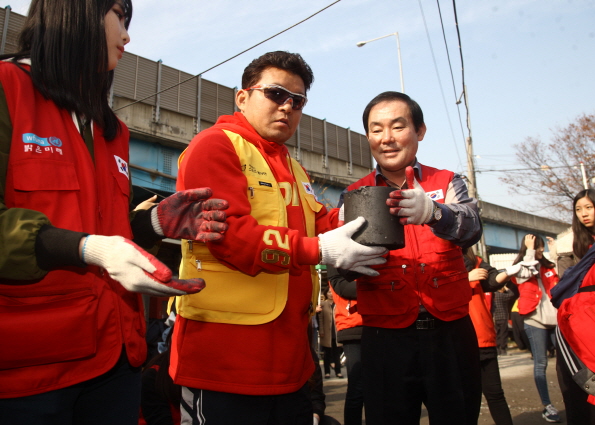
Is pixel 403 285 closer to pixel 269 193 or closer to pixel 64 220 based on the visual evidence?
pixel 269 193

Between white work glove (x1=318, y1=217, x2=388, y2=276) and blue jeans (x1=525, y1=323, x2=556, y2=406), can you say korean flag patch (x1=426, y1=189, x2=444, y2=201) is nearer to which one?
white work glove (x1=318, y1=217, x2=388, y2=276)

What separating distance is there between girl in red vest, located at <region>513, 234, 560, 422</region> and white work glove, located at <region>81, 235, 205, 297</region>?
5.26 metres

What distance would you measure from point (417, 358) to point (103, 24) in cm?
205

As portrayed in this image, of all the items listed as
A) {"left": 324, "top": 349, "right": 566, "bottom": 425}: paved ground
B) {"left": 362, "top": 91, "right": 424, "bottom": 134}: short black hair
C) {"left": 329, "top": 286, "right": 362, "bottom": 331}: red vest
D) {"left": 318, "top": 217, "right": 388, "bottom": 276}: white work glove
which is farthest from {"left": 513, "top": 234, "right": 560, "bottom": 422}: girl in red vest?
{"left": 318, "top": 217, "right": 388, "bottom": 276}: white work glove

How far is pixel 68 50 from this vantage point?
1712mm

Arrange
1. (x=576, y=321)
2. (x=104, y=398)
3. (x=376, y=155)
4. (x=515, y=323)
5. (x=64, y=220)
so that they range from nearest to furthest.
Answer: (x=64, y=220) < (x=104, y=398) < (x=576, y=321) < (x=376, y=155) < (x=515, y=323)

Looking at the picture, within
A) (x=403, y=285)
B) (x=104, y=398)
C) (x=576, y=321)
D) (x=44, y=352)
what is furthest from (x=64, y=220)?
(x=576, y=321)

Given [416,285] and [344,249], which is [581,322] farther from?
[344,249]

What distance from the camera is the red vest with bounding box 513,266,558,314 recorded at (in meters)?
6.16

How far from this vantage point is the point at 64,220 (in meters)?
1.56

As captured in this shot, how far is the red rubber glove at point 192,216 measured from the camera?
170 centimetres

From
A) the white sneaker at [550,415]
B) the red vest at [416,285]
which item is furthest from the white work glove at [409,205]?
the white sneaker at [550,415]

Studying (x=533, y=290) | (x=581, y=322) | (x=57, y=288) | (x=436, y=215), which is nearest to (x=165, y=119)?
(x=533, y=290)

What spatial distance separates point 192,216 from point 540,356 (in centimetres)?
558
